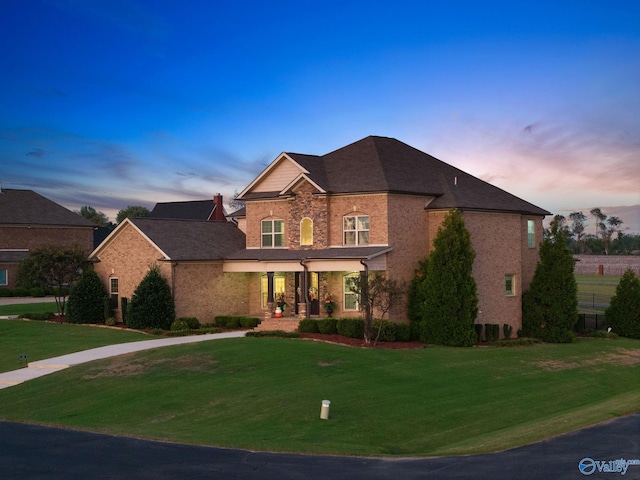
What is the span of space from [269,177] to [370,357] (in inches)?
648

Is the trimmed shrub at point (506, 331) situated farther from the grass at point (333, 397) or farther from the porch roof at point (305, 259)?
the porch roof at point (305, 259)

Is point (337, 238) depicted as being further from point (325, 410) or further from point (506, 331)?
point (325, 410)

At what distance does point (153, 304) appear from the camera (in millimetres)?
38844

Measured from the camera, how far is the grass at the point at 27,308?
48.8 metres

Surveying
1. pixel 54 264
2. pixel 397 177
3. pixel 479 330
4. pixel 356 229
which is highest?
pixel 397 177

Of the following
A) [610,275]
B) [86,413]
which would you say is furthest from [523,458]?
[610,275]

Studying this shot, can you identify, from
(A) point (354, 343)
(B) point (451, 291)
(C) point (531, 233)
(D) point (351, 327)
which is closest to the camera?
(A) point (354, 343)

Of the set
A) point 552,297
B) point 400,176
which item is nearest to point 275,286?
point 400,176

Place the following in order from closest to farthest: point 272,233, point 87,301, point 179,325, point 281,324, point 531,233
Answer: point 281,324 → point 179,325 → point 87,301 → point 272,233 → point 531,233

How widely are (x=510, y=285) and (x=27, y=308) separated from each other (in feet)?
107

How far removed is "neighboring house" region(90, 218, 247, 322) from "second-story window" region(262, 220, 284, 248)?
200cm

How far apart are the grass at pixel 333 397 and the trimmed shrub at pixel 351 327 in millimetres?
2930

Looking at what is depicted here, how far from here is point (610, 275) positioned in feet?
360

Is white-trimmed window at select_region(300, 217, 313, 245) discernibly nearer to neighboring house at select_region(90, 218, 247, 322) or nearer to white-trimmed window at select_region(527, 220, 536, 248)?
neighboring house at select_region(90, 218, 247, 322)
